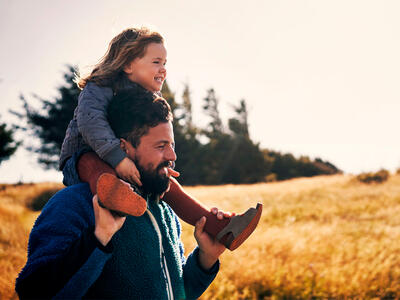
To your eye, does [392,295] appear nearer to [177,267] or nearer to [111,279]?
[177,267]

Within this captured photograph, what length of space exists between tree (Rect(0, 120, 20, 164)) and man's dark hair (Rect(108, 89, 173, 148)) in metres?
16.6

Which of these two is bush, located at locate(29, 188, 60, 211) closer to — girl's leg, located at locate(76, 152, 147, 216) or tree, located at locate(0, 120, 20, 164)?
tree, located at locate(0, 120, 20, 164)

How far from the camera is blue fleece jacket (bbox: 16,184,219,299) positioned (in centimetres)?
113

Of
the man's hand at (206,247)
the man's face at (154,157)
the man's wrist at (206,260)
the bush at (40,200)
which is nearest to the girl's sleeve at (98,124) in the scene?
the man's face at (154,157)

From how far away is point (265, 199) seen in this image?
511 inches

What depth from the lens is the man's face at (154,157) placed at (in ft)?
4.88

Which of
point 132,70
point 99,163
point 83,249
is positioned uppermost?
point 132,70

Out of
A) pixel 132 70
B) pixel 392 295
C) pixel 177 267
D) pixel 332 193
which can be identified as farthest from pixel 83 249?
pixel 332 193

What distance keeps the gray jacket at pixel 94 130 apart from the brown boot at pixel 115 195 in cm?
40

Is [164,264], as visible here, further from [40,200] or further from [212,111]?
[212,111]

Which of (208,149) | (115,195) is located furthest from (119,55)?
(208,149)

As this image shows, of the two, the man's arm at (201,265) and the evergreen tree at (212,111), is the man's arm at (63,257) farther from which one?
the evergreen tree at (212,111)

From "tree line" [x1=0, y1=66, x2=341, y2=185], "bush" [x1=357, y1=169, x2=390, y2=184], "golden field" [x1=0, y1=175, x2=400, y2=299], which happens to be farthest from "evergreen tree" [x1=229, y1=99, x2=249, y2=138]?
"golden field" [x1=0, y1=175, x2=400, y2=299]

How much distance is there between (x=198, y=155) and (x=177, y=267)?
24696 mm
